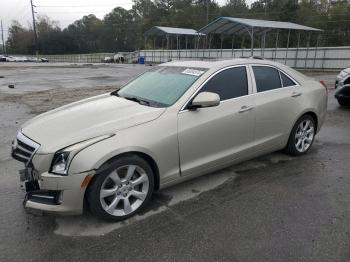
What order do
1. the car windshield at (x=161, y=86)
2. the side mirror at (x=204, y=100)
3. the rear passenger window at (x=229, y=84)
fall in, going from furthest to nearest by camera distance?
1. the rear passenger window at (x=229, y=84)
2. the car windshield at (x=161, y=86)
3. the side mirror at (x=204, y=100)

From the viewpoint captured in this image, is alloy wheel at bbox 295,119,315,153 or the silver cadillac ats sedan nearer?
the silver cadillac ats sedan

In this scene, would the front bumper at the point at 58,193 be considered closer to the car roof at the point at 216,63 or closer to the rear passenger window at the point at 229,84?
the rear passenger window at the point at 229,84

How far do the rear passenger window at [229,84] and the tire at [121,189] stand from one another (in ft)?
4.14

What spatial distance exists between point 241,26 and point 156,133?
24.6 meters

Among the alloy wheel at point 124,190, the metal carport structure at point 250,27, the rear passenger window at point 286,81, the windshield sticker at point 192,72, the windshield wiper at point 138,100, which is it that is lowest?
the alloy wheel at point 124,190

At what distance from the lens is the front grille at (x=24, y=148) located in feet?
10.1

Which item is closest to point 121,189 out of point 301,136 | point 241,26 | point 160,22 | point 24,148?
point 24,148

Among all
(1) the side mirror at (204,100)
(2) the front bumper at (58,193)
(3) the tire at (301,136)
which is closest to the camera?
(2) the front bumper at (58,193)

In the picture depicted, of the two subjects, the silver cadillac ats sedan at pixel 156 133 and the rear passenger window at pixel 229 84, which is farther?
the rear passenger window at pixel 229 84

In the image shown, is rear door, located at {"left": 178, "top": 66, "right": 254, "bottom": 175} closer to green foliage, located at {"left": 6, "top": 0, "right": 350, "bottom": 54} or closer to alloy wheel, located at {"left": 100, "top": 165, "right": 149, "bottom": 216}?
alloy wheel, located at {"left": 100, "top": 165, "right": 149, "bottom": 216}

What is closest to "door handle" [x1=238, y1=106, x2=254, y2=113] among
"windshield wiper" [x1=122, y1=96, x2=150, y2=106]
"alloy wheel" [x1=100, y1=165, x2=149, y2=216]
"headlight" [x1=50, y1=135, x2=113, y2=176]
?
"windshield wiper" [x1=122, y1=96, x2=150, y2=106]

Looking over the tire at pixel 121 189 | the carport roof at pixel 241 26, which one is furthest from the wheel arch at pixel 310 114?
the carport roof at pixel 241 26

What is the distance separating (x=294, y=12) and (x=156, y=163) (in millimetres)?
55208

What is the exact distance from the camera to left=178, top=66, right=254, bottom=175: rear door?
11.8 feet
